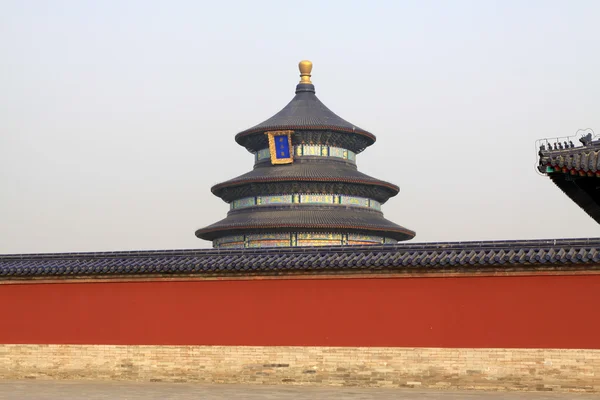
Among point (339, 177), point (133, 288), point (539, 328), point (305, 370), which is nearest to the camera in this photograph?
point (539, 328)

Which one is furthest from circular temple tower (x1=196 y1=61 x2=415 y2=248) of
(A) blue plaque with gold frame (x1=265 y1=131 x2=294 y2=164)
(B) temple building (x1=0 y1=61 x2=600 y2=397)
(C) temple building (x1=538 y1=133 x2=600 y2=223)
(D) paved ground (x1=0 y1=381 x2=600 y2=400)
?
(C) temple building (x1=538 y1=133 x2=600 y2=223)

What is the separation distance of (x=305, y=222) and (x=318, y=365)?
41.3ft

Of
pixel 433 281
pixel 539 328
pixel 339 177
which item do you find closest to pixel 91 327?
pixel 433 281

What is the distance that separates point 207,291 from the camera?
21.6m

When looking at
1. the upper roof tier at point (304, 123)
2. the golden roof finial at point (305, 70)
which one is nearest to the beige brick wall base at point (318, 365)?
the upper roof tier at point (304, 123)

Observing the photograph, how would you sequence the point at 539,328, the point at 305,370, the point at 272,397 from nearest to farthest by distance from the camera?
the point at 272,397, the point at 539,328, the point at 305,370

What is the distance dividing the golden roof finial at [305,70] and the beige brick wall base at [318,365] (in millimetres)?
18624

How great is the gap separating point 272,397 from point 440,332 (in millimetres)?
3998

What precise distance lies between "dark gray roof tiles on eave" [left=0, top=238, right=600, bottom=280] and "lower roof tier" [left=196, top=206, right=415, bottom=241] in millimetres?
10454

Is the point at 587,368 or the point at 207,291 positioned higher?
the point at 207,291

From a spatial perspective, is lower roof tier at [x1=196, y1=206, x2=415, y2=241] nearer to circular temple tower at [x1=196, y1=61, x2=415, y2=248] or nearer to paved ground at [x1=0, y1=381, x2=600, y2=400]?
circular temple tower at [x1=196, y1=61, x2=415, y2=248]

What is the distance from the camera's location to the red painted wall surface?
19.2 metres

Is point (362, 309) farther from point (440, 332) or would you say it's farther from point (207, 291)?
point (207, 291)

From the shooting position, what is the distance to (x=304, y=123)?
1383 inches
